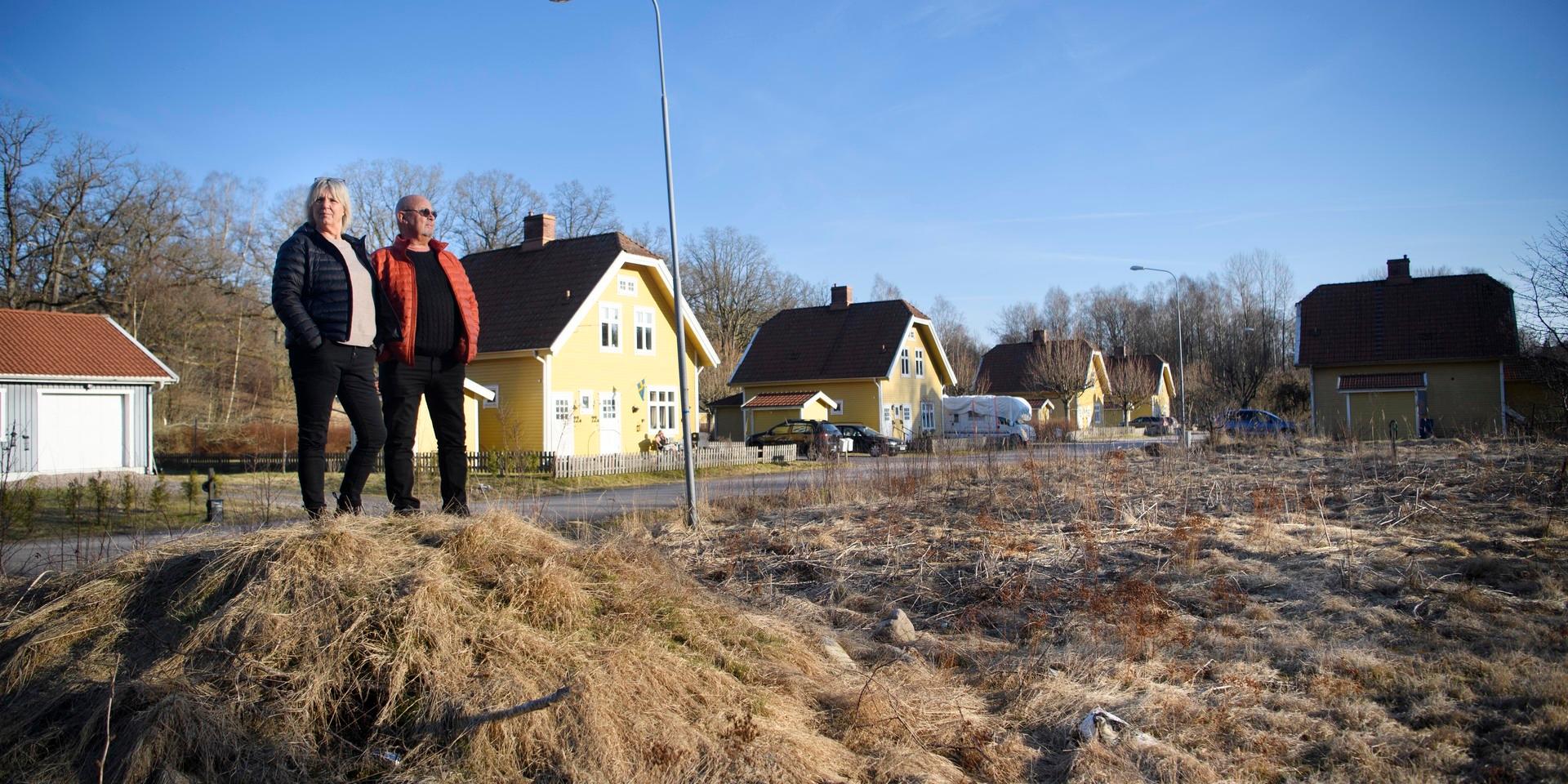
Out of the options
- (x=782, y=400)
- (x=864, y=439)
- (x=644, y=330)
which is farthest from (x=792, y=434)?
(x=644, y=330)

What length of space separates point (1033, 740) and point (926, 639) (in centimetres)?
154

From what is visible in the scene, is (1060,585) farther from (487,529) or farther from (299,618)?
(299,618)

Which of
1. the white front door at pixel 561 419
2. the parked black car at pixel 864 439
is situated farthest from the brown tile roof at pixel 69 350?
the parked black car at pixel 864 439

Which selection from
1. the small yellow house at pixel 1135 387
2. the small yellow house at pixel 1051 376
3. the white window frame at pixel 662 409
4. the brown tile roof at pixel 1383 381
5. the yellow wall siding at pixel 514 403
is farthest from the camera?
the small yellow house at pixel 1135 387

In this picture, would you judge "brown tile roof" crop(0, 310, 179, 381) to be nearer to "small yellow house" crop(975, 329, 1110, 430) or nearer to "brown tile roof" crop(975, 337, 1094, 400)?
"small yellow house" crop(975, 329, 1110, 430)

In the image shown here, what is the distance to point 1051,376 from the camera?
50.4 m

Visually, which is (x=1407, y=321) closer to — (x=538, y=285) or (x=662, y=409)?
(x=662, y=409)

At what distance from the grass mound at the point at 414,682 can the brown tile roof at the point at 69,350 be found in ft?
83.9

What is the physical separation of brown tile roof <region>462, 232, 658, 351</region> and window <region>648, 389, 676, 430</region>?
4.50 metres

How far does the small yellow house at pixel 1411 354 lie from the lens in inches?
1435

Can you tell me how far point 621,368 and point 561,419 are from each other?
3.07 metres

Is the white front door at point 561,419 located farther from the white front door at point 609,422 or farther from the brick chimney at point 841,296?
the brick chimney at point 841,296

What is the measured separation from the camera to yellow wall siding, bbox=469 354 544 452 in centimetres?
2842

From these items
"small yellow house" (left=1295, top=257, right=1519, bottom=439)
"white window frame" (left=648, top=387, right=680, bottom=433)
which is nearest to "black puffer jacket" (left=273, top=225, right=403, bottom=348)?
"white window frame" (left=648, top=387, right=680, bottom=433)
